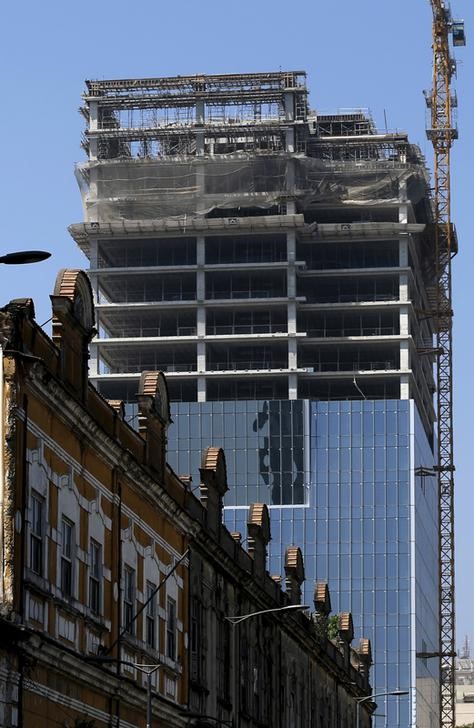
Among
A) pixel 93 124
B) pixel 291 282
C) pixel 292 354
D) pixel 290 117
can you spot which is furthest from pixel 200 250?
pixel 93 124

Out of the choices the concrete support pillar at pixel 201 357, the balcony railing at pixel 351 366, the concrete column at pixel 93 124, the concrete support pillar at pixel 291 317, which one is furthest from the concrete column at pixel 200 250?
the balcony railing at pixel 351 366

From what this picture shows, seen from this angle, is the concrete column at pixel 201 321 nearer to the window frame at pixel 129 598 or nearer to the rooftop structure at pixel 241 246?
the rooftop structure at pixel 241 246

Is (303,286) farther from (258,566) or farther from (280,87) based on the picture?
(258,566)

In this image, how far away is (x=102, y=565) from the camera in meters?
44.4

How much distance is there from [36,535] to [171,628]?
14.8 meters

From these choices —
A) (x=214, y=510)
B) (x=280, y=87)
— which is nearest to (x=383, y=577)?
(x=280, y=87)

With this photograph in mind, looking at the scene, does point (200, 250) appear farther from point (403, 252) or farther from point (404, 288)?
point (404, 288)

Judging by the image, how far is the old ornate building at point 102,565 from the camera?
3681 centimetres

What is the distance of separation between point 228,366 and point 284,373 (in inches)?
358

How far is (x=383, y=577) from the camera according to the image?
173 meters

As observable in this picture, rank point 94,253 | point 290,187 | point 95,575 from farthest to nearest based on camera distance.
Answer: point 94,253 < point 290,187 < point 95,575

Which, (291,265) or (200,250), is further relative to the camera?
(200,250)

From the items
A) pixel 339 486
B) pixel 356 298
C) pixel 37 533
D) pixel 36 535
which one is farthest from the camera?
pixel 356 298

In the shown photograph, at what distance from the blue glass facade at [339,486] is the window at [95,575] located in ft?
419
